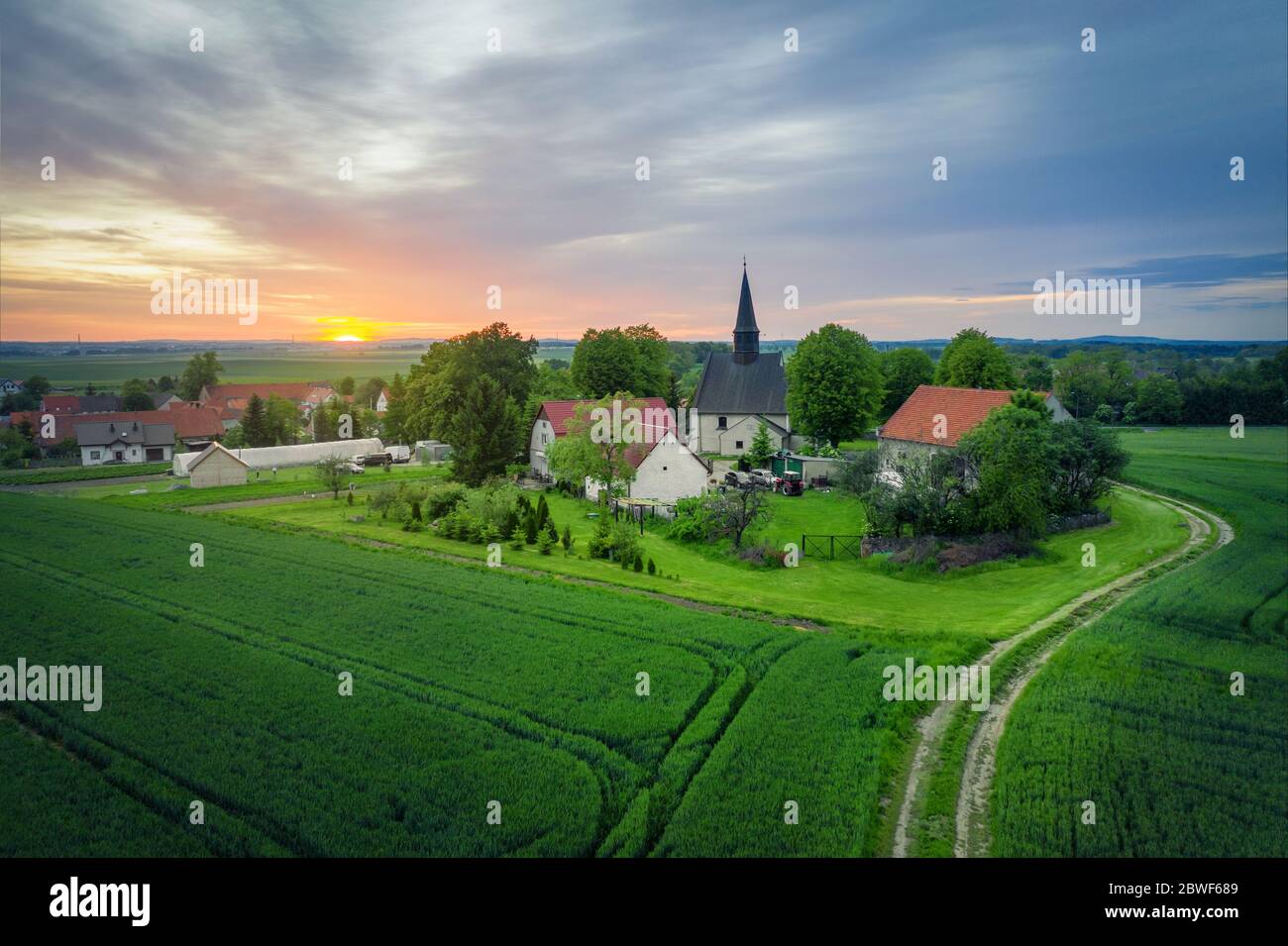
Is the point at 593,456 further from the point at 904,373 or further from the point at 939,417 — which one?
the point at 904,373

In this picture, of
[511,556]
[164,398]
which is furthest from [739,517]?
[164,398]

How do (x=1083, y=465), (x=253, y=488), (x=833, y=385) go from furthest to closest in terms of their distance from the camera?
(x=833, y=385) → (x=253, y=488) → (x=1083, y=465)

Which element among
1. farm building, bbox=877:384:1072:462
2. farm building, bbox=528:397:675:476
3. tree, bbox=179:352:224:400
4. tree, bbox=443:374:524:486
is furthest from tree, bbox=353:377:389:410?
farm building, bbox=877:384:1072:462

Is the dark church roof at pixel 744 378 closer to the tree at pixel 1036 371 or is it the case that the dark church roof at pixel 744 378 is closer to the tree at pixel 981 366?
the tree at pixel 981 366

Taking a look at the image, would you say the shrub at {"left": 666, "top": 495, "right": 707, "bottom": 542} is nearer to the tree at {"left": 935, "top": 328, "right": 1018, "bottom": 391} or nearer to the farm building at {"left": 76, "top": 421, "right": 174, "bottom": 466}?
the farm building at {"left": 76, "top": 421, "right": 174, "bottom": 466}

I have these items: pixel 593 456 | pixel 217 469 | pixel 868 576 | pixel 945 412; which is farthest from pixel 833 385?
pixel 217 469

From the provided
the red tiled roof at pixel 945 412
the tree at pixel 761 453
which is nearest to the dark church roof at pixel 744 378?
the tree at pixel 761 453
